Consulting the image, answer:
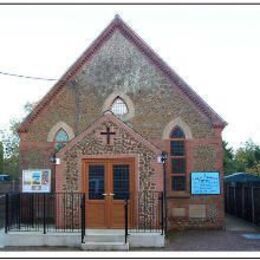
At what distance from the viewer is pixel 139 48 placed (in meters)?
20.7

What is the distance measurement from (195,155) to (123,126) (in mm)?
4370

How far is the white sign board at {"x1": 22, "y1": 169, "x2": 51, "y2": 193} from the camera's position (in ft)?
66.0

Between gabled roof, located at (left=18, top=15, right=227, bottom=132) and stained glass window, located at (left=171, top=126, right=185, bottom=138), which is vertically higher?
gabled roof, located at (left=18, top=15, right=227, bottom=132)

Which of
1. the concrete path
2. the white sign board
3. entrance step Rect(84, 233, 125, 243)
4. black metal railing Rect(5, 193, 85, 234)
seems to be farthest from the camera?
the white sign board

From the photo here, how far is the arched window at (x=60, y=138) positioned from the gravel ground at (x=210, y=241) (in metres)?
5.94

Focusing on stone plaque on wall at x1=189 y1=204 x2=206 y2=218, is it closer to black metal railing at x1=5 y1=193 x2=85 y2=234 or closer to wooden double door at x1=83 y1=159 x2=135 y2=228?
wooden double door at x1=83 y1=159 x2=135 y2=228

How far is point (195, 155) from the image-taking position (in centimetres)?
Result: 2006

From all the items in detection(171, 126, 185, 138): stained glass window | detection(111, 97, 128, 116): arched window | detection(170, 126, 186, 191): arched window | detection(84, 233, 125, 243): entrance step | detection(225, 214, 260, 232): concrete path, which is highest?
detection(111, 97, 128, 116): arched window

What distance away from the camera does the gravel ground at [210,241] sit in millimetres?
14680

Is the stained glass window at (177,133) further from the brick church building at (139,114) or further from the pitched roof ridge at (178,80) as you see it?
the pitched roof ridge at (178,80)

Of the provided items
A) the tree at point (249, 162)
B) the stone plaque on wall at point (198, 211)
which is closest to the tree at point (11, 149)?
the tree at point (249, 162)

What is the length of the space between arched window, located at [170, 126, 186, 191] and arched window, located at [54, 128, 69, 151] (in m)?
4.46

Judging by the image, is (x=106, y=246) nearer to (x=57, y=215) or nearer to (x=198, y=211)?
(x=57, y=215)

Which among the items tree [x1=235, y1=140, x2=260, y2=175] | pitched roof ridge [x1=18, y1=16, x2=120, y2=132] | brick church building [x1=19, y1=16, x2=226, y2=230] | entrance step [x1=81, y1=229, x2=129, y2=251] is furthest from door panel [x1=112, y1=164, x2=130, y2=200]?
tree [x1=235, y1=140, x2=260, y2=175]
